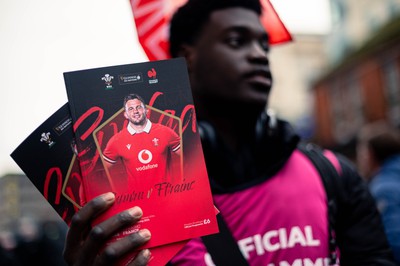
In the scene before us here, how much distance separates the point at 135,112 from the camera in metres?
1.30

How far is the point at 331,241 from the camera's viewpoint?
66.1 inches

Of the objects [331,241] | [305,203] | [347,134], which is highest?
[305,203]

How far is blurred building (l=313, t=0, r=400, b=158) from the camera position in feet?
58.9

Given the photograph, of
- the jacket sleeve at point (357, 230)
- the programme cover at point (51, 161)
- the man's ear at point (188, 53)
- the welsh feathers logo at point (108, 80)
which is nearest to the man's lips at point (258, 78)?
the man's ear at point (188, 53)

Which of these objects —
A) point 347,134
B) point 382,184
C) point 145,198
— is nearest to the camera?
point 145,198

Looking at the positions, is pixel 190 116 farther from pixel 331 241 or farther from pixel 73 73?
pixel 331 241

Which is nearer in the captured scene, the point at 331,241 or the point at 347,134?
the point at 331,241

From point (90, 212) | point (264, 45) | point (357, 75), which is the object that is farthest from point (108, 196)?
point (357, 75)

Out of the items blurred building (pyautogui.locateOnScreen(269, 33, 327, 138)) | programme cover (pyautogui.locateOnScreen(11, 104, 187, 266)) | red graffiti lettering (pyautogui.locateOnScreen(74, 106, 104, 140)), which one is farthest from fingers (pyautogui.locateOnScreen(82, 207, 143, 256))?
blurred building (pyautogui.locateOnScreen(269, 33, 327, 138))

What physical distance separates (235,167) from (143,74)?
642 mm

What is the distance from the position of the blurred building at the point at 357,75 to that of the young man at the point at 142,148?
656 inches

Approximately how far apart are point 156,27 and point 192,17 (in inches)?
6.9

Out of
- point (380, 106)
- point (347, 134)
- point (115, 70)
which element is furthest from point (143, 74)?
point (347, 134)

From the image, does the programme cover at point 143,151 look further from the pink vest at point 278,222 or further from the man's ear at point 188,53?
the man's ear at point 188,53
